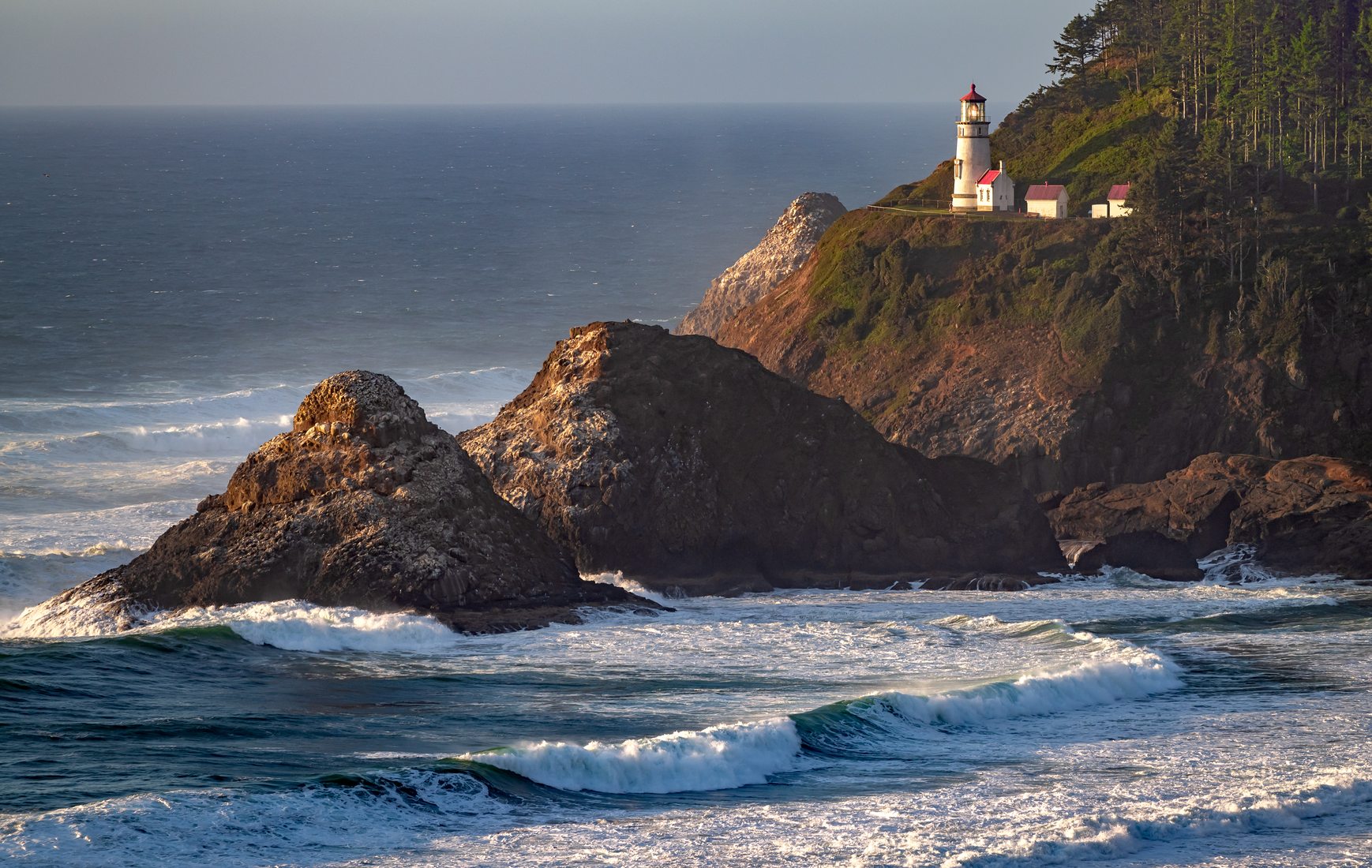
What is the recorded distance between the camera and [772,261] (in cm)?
9019

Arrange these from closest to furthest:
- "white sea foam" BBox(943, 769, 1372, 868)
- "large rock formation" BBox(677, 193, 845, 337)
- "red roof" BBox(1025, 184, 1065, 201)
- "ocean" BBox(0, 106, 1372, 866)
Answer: "white sea foam" BBox(943, 769, 1372, 868), "ocean" BBox(0, 106, 1372, 866), "red roof" BBox(1025, 184, 1065, 201), "large rock formation" BBox(677, 193, 845, 337)

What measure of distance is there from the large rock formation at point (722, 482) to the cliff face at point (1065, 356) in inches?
392

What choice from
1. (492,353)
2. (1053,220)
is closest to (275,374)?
(492,353)

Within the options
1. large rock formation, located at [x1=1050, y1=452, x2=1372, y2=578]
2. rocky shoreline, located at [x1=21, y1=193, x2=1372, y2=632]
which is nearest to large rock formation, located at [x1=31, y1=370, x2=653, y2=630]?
rocky shoreline, located at [x1=21, y1=193, x2=1372, y2=632]

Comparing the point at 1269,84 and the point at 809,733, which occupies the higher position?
the point at 1269,84

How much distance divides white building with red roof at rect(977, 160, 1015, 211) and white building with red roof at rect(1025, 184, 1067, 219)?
207 cm

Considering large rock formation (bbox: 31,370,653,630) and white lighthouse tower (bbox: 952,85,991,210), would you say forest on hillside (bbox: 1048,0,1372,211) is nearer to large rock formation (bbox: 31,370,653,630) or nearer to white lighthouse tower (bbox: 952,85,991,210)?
white lighthouse tower (bbox: 952,85,991,210)

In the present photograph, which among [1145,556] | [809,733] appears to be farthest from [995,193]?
[809,733]

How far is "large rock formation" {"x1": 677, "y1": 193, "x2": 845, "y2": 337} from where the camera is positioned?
88.8 meters

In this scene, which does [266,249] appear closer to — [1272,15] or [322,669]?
[1272,15]

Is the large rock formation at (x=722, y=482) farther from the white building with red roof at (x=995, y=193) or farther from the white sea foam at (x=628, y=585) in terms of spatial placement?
the white building with red roof at (x=995, y=193)

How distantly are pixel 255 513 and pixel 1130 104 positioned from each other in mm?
55597

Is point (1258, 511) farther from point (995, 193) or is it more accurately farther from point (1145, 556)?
point (995, 193)

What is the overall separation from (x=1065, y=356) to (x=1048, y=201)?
12.7 m
